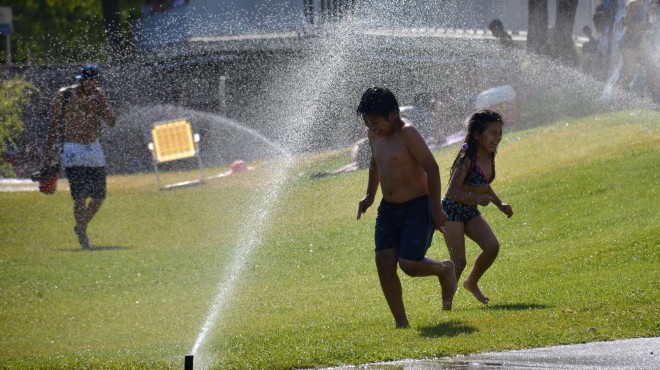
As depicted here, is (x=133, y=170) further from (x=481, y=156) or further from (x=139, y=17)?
(x=481, y=156)

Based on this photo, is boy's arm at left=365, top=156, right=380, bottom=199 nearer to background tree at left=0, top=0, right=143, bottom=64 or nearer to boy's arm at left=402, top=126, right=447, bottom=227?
boy's arm at left=402, top=126, right=447, bottom=227

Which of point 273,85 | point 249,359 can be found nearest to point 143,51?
point 273,85

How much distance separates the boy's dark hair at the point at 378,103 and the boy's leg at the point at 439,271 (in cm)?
97

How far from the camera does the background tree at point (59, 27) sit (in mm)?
42094

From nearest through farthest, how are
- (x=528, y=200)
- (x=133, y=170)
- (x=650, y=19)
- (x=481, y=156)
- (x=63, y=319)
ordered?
(x=481, y=156), (x=63, y=319), (x=528, y=200), (x=650, y=19), (x=133, y=170)

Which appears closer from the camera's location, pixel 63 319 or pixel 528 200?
pixel 63 319

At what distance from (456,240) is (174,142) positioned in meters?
13.6

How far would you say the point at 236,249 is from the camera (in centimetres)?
1542

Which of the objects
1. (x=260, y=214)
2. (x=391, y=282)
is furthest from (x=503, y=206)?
(x=260, y=214)

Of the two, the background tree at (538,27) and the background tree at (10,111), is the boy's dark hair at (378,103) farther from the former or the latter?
the background tree at (538,27)

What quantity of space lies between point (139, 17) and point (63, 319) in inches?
1304

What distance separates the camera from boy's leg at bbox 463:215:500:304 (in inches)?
361

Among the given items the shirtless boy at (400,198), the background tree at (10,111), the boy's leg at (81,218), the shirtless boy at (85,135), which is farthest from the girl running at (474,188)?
the background tree at (10,111)

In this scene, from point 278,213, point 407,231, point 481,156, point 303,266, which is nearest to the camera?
point 407,231
